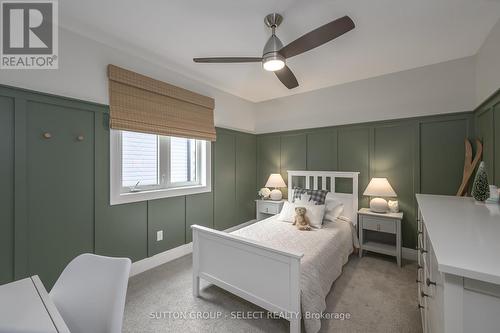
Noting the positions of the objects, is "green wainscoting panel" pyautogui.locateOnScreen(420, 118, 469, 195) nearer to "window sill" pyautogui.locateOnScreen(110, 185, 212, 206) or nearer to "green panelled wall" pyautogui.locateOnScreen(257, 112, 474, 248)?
"green panelled wall" pyautogui.locateOnScreen(257, 112, 474, 248)

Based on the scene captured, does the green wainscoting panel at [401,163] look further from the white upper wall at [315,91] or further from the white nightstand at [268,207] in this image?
the white nightstand at [268,207]

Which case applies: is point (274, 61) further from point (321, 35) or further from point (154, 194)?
point (154, 194)

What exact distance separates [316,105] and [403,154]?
1525 mm

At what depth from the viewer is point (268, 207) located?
3852 millimetres

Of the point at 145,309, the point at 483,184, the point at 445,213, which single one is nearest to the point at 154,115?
the point at 145,309

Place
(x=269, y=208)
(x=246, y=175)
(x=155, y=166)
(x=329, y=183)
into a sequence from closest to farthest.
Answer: (x=155, y=166), (x=329, y=183), (x=269, y=208), (x=246, y=175)

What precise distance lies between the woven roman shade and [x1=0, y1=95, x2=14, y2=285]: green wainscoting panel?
73 centimetres

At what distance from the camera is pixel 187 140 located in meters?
3.25

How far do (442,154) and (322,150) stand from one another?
1528mm

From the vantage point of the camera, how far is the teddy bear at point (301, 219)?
259 centimetres

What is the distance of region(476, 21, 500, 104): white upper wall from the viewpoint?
1.91m

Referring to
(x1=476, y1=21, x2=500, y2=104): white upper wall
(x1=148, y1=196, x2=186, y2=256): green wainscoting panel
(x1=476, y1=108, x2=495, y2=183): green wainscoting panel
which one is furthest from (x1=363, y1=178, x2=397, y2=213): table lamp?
(x1=148, y1=196, x2=186, y2=256): green wainscoting panel

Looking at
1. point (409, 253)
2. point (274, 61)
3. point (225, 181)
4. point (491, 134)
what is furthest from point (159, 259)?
point (491, 134)

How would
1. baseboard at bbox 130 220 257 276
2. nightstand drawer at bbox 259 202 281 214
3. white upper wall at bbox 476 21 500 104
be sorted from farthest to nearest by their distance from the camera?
1. nightstand drawer at bbox 259 202 281 214
2. baseboard at bbox 130 220 257 276
3. white upper wall at bbox 476 21 500 104
